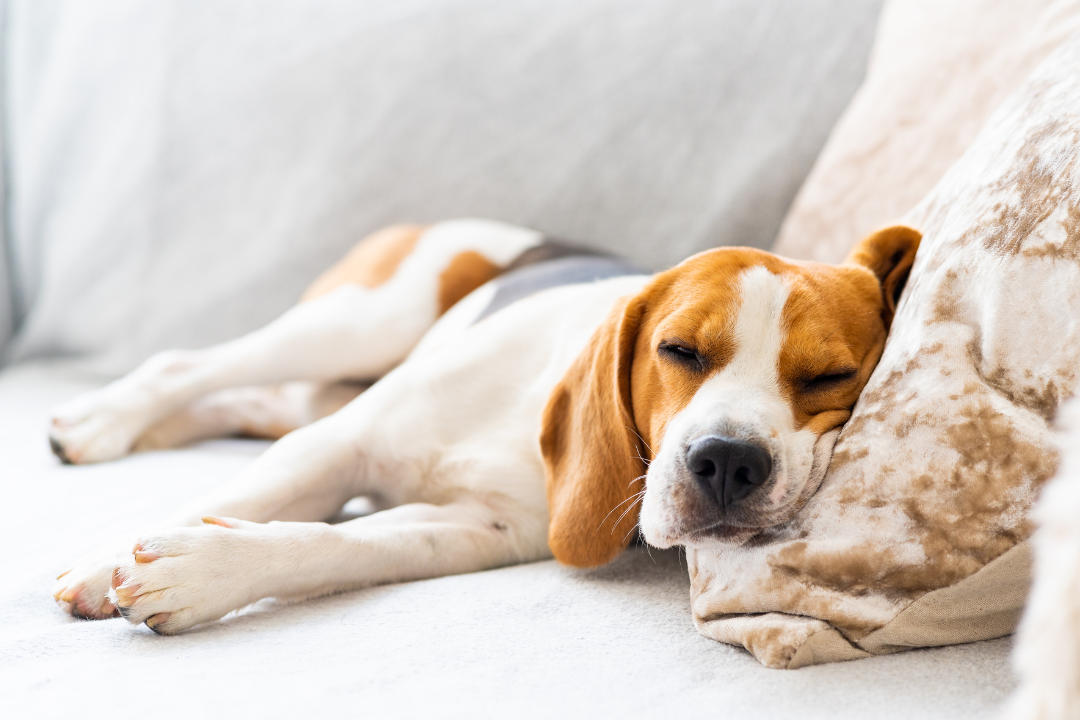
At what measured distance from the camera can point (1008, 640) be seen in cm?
123

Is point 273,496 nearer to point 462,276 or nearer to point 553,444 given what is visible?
point 553,444

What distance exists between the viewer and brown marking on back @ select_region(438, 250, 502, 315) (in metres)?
3.08

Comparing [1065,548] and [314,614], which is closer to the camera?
[1065,548]

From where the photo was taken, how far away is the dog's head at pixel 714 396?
1.44 meters

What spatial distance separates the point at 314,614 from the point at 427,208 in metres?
2.28

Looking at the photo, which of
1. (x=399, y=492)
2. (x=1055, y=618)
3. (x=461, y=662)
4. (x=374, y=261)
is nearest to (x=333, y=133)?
(x=374, y=261)

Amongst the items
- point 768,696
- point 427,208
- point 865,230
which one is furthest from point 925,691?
point 427,208

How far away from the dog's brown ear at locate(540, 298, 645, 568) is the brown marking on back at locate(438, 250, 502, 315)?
4.14 ft

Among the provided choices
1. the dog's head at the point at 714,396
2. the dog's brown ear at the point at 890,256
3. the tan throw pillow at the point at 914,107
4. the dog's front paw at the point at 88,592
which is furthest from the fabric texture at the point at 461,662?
the tan throw pillow at the point at 914,107

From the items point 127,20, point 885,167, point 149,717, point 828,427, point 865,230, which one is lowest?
point 149,717

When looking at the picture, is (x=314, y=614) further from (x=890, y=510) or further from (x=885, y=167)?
(x=885, y=167)

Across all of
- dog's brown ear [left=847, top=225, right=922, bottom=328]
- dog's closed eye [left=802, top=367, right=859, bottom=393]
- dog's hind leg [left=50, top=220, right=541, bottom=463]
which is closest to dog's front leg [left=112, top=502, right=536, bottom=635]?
dog's closed eye [left=802, top=367, right=859, bottom=393]

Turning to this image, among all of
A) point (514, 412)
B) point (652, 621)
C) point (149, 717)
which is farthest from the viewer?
point (514, 412)

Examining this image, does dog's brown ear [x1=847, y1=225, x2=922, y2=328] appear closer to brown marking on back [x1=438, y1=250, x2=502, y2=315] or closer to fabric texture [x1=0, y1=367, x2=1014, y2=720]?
fabric texture [x1=0, y1=367, x2=1014, y2=720]
